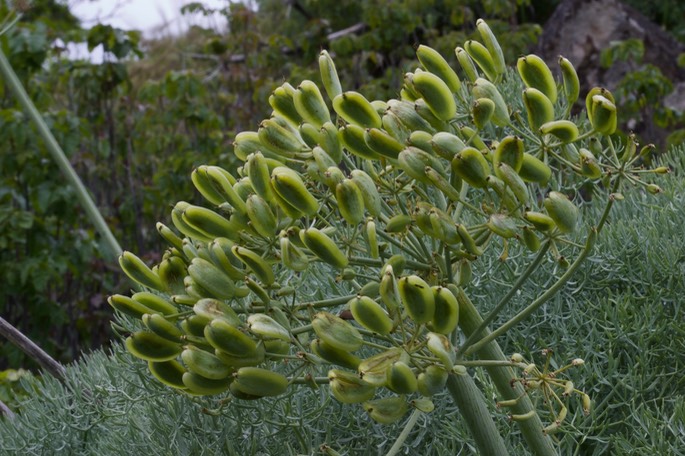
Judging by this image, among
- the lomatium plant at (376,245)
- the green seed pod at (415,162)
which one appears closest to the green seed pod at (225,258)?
the lomatium plant at (376,245)

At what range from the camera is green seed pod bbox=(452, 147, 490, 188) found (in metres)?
0.88

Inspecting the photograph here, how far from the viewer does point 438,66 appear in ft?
3.38

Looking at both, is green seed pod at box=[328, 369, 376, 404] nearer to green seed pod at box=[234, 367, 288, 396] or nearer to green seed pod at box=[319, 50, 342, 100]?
green seed pod at box=[234, 367, 288, 396]

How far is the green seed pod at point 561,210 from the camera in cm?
89

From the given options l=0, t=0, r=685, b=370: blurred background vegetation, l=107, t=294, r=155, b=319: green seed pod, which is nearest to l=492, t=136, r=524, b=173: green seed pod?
l=107, t=294, r=155, b=319: green seed pod

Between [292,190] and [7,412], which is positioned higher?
[292,190]

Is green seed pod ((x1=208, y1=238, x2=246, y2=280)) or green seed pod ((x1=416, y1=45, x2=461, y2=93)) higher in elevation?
green seed pod ((x1=416, y1=45, x2=461, y2=93))

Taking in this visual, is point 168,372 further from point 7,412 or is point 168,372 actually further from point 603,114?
point 7,412

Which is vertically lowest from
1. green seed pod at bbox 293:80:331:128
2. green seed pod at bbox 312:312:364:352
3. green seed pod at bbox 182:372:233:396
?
green seed pod at bbox 182:372:233:396

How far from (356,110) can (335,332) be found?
25cm

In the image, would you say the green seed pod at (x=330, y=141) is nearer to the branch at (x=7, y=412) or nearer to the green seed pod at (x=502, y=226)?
the green seed pod at (x=502, y=226)

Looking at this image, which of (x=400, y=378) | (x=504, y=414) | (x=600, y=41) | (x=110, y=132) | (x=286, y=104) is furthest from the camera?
(x=600, y=41)

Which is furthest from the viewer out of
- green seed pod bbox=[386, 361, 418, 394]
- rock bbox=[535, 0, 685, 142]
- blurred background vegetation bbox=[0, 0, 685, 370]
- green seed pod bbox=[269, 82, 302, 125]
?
rock bbox=[535, 0, 685, 142]

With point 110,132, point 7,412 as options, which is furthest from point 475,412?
point 110,132
